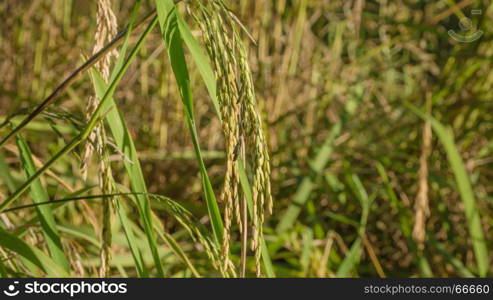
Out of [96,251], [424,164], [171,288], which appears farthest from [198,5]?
[424,164]

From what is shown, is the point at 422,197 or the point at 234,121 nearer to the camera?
the point at 234,121

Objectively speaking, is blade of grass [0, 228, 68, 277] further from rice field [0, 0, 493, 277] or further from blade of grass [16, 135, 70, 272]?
rice field [0, 0, 493, 277]

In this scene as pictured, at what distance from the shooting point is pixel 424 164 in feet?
6.77

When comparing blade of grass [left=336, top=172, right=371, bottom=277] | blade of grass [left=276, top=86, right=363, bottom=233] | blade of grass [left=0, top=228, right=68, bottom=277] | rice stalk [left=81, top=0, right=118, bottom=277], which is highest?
rice stalk [left=81, top=0, right=118, bottom=277]

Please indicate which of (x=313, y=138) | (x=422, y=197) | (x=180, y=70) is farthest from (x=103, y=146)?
(x=313, y=138)

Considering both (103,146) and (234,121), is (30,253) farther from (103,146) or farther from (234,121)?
(234,121)

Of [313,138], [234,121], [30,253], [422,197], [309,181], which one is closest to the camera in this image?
[234,121]

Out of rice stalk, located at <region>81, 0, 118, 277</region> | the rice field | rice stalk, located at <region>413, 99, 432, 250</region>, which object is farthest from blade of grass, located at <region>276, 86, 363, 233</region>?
rice stalk, located at <region>81, 0, 118, 277</region>

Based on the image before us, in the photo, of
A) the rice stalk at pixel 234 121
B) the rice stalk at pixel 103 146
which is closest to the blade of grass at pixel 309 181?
the rice stalk at pixel 103 146

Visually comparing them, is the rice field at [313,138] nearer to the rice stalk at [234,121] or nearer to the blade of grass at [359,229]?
the blade of grass at [359,229]

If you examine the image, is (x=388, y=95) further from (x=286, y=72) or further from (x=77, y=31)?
(x=77, y=31)

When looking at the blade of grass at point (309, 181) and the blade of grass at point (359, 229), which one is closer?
the blade of grass at point (359, 229)

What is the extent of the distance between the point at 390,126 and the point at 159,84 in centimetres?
68

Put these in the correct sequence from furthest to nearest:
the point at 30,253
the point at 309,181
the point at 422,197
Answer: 1. the point at 309,181
2. the point at 422,197
3. the point at 30,253
